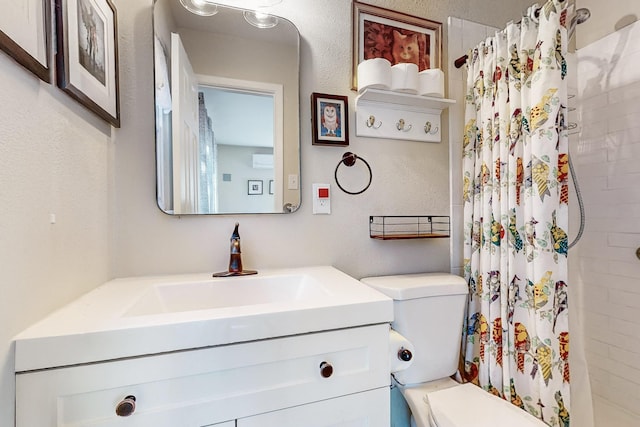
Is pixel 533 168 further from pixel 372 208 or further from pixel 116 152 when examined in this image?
pixel 116 152

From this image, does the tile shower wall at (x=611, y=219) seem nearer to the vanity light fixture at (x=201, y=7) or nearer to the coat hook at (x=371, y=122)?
the coat hook at (x=371, y=122)

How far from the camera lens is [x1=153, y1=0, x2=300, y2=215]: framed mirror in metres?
1.11

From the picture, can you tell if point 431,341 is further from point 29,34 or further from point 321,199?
point 29,34

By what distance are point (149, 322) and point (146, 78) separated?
901 mm

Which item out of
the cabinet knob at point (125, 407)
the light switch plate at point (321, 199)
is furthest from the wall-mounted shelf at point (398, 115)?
the cabinet knob at point (125, 407)

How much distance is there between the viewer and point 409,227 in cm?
143

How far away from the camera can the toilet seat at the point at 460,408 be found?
3.05ft

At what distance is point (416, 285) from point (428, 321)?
15 cm

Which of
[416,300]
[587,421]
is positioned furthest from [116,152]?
[587,421]

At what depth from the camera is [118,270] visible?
107cm

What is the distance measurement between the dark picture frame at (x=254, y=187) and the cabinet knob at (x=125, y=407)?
751 mm

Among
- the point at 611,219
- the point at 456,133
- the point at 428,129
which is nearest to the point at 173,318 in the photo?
the point at 428,129

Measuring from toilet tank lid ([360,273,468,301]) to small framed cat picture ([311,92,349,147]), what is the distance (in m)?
0.61

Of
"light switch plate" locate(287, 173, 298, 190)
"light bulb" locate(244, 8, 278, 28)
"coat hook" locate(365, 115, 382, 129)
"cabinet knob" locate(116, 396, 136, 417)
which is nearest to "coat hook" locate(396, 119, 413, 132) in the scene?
"coat hook" locate(365, 115, 382, 129)
